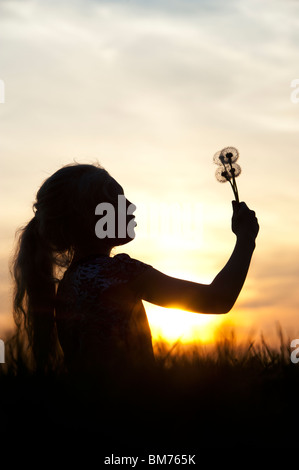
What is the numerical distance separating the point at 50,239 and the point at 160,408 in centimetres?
183

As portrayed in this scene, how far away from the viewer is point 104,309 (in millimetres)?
3869

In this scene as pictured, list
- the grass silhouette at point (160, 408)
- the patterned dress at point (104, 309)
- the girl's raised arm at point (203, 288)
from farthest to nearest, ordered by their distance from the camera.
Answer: the patterned dress at point (104, 309), the girl's raised arm at point (203, 288), the grass silhouette at point (160, 408)

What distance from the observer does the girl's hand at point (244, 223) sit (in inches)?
154

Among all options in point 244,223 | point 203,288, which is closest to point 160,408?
point 203,288

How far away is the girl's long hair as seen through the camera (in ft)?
13.5

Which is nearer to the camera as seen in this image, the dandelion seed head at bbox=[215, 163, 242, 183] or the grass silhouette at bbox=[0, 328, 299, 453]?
the grass silhouette at bbox=[0, 328, 299, 453]

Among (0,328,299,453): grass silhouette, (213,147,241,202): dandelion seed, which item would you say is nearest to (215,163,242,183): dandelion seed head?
(213,147,241,202): dandelion seed

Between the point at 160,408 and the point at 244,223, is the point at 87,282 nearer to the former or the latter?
the point at 244,223

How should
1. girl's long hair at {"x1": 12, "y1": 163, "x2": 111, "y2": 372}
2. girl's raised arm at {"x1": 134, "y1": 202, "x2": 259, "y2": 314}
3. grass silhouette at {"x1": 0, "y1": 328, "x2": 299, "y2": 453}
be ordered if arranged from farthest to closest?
girl's long hair at {"x1": 12, "y1": 163, "x2": 111, "y2": 372}
girl's raised arm at {"x1": 134, "y1": 202, "x2": 259, "y2": 314}
grass silhouette at {"x1": 0, "y1": 328, "x2": 299, "y2": 453}

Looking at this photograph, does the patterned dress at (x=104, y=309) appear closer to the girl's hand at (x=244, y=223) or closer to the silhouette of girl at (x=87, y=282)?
the silhouette of girl at (x=87, y=282)

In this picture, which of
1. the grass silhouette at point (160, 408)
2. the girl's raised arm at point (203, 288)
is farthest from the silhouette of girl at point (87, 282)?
the grass silhouette at point (160, 408)

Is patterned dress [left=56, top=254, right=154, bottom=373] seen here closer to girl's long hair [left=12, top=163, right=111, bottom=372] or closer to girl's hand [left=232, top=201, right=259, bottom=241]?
girl's long hair [left=12, top=163, right=111, bottom=372]
